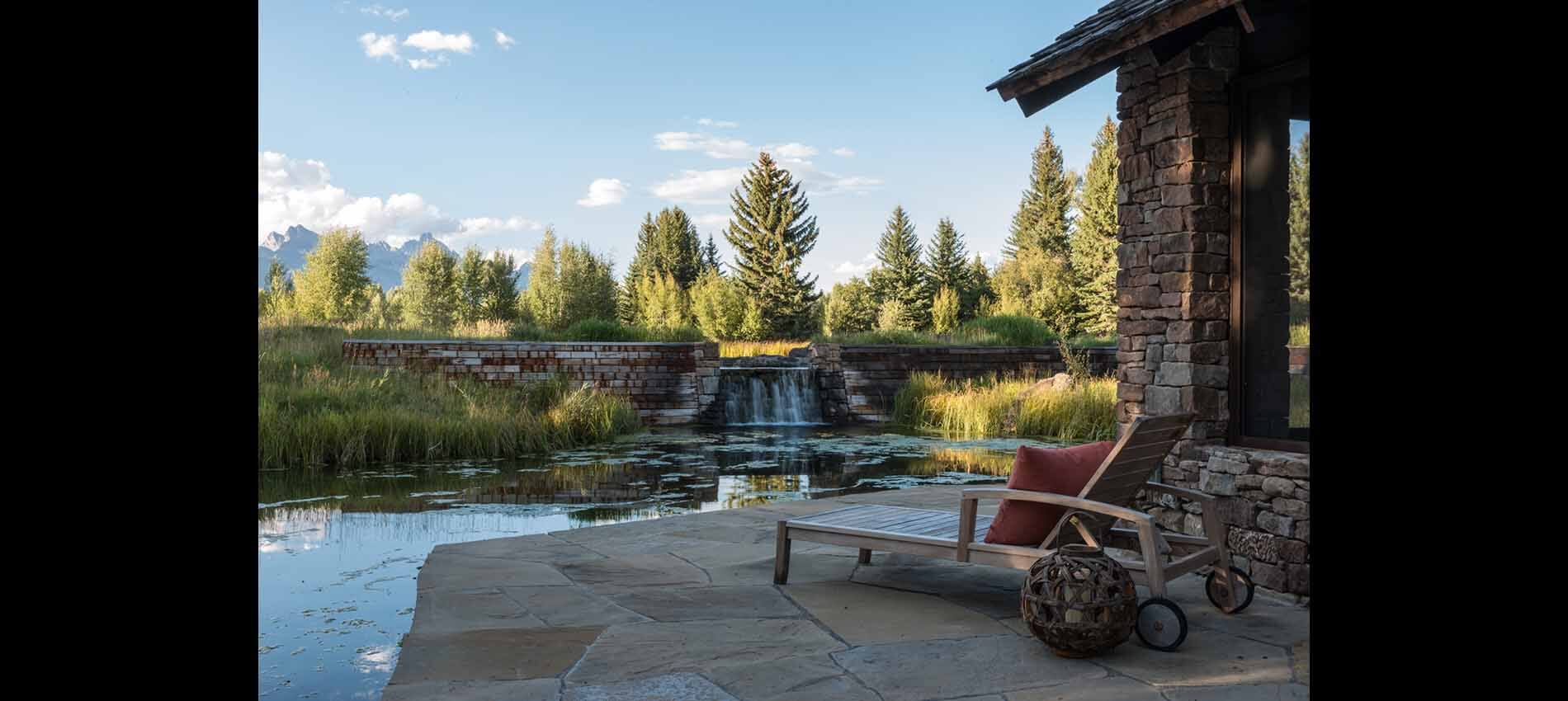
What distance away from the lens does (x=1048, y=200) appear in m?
41.4

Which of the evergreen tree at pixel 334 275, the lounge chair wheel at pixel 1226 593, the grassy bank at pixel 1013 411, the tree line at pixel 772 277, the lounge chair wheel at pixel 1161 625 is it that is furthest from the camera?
the evergreen tree at pixel 334 275

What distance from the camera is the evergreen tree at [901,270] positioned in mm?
40656

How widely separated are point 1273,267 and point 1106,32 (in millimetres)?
1379

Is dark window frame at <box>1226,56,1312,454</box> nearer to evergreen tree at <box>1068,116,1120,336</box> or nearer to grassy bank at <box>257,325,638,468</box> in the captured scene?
grassy bank at <box>257,325,638,468</box>

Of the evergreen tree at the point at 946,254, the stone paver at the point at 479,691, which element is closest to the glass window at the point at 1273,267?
the stone paver at the point at 479,691

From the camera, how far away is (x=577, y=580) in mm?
4852

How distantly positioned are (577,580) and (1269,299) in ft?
11.5

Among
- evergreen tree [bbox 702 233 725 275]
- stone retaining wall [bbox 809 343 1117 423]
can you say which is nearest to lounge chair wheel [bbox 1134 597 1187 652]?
stone retaining wall [bbox 809 343 1117 423]

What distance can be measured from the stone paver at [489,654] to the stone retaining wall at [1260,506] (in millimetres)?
2797

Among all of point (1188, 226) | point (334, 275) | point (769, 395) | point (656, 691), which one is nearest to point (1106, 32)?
point (1188, 226)

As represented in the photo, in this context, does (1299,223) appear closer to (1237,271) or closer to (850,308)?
(1237,271)

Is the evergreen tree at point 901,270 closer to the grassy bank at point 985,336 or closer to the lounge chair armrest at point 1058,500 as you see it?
the grassy bank at point 985,336

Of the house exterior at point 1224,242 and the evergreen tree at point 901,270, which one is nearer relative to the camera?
the house exterior at point 1224,242
